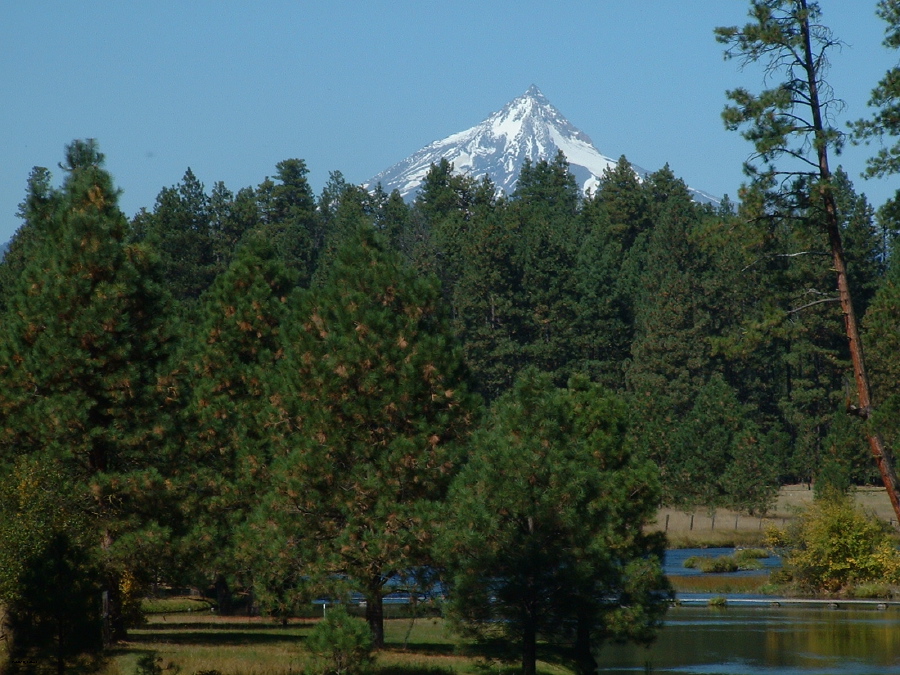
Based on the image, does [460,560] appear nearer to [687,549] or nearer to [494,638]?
[494,638]

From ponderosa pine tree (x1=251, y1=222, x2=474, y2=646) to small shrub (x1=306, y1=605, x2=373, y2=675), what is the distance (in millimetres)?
4446

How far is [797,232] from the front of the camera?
22.0m

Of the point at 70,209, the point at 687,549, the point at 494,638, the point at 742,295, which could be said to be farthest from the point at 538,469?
the point at 742,295

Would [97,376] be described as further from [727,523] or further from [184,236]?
[184,236]

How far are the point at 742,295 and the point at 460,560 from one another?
8058 centimetres

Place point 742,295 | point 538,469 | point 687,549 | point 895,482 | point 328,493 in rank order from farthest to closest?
1. point 742,295
2. point 687,549
3. point 328,493
4. point 538,469
5. point 895,482

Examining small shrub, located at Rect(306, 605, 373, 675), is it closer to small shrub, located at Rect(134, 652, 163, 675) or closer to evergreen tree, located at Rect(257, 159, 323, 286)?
small shrub, located at Rect(134, 652, 163, 675)

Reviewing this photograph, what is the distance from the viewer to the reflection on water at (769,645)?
107 ft

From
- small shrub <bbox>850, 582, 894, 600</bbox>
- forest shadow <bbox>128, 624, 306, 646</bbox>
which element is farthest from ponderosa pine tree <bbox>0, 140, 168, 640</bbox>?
small shrub <bbox>850, 582, 894, 600</bbox>

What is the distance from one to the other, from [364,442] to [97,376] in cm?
633

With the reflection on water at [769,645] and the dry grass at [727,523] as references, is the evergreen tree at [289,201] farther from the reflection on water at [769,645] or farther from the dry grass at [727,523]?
the reflection on water at [769,645]


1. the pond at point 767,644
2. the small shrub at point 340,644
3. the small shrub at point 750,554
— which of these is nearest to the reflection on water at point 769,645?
the pond at point 767,644

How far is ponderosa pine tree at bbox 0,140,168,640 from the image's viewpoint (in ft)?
87.9

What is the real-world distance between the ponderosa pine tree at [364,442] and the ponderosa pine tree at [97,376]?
319cm
